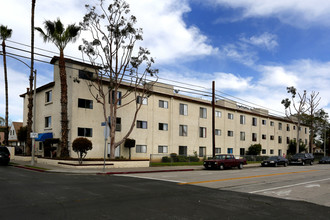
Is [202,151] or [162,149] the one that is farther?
[202,151]

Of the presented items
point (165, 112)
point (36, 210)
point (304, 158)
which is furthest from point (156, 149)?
point (36, 210)

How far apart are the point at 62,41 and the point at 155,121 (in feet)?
45.8

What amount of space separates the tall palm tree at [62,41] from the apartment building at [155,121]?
2.66 feet

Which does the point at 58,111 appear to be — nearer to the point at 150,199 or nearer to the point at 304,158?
the point at 150,199

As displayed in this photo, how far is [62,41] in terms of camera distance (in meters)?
26.4

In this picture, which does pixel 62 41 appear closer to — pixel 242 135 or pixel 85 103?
pixel 85 103

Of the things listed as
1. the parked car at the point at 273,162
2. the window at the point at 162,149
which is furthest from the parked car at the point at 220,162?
the window at the point at 162,149

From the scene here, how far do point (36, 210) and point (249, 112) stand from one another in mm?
46340

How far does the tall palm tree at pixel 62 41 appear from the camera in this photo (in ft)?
86.1

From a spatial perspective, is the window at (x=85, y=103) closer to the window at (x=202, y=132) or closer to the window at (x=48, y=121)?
the window at (x=48, y=121)

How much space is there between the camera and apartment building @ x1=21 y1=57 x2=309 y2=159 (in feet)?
92.5

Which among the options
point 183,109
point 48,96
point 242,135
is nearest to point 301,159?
point 242,135

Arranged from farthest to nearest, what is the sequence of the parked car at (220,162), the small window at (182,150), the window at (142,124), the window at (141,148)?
the small window at (182,150) → the window at (142,124) → the window at (141,148) → the parked car at (220,162)

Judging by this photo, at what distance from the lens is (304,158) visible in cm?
3859
